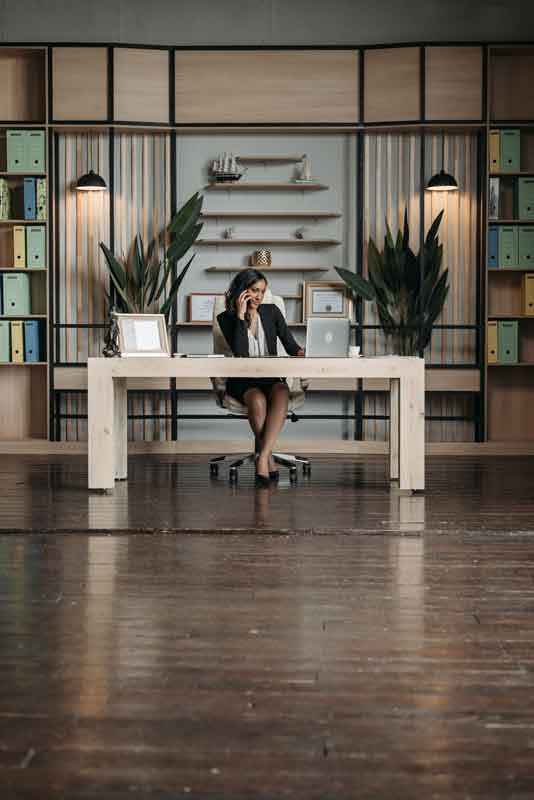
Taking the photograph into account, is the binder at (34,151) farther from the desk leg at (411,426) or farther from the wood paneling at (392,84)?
the desk leg at (411,426)

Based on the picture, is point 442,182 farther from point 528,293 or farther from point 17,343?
point 17,343

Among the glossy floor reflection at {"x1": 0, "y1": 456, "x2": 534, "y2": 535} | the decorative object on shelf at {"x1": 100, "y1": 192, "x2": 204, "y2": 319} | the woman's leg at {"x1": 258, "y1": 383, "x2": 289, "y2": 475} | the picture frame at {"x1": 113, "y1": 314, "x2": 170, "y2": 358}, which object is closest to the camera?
the glossy floor reflection at {"x1": 0, "y1": 456, "x2": 534, "y2": 535}

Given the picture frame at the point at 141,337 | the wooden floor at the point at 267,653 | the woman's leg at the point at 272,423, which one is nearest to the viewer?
the wooden floor at the point at 267,653

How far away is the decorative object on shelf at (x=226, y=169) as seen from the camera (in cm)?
729

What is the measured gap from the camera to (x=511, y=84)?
739 cm

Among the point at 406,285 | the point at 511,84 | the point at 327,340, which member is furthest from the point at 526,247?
the point at 327,340

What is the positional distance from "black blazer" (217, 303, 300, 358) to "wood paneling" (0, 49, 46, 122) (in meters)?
2.62

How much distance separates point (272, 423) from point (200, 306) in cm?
214

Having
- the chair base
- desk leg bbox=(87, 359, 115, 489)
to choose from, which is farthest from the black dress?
desk leg bbox=(87, 359, 115, 489)

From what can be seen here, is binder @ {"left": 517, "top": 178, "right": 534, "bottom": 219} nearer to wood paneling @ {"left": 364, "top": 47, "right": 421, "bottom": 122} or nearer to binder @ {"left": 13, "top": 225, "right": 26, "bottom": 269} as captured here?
wood paneling @ {"left": 364, "top": 47, "right": 421, "bottom": 122}

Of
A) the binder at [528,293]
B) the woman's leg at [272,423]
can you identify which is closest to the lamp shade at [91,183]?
the woman's leg at [272,423]

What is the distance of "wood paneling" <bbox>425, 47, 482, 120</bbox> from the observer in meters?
7.12

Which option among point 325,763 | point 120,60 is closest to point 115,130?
point 120,60

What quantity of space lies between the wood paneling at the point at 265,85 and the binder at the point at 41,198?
102 centimetres
